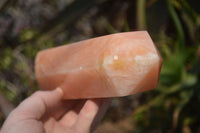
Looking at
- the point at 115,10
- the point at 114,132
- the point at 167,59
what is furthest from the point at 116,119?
the point at 115,10

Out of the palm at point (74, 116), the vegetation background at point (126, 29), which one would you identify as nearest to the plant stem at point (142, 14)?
the vegetation background at point (126, 29)

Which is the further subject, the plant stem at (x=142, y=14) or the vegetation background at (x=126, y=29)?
the vegetation background at (x=126, y=29)

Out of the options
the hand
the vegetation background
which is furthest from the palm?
the vegetation background

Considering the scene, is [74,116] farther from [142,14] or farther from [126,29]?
[126,29]

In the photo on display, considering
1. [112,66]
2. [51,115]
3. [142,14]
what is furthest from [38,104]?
[142,14]

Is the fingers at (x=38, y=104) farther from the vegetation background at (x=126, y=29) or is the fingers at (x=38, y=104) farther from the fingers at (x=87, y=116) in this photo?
the vegetation background at (x=126, y=29)

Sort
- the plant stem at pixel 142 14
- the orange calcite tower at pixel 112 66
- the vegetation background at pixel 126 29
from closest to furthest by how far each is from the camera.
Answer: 1. the orange calcite tower at pixel 112 66
2. the plant stem at pixel 142 14
3. the vegetation background at pixel 126 29

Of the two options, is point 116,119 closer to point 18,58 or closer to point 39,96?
point 18,58

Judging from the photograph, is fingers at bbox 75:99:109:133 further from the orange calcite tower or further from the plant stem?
the plant stem
